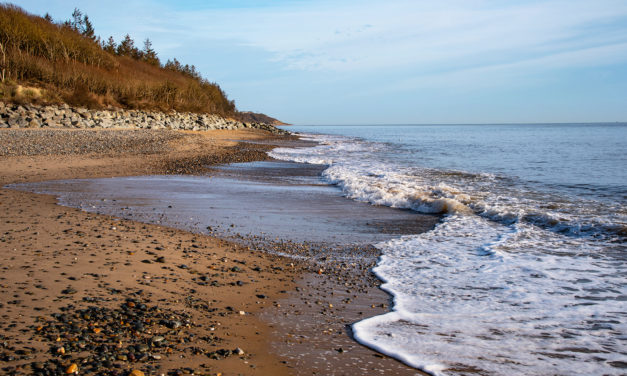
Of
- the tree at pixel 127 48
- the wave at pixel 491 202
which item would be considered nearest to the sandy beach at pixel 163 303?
the wave at pixel 491 202

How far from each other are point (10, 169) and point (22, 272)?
942cm

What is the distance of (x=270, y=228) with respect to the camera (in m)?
7.57

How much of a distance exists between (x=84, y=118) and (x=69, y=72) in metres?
5.95

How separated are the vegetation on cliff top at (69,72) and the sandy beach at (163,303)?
2486 centimetres

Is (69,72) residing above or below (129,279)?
above

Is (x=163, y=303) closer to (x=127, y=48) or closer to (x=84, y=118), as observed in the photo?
(x=84, y=118)

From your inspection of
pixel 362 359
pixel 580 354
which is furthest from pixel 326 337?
pixel 580 354

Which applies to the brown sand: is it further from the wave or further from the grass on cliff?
the grass on cliff

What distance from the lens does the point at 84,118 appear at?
2725 cm

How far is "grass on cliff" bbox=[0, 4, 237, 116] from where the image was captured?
28.3 m

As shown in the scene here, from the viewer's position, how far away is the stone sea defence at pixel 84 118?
2340 centimetres

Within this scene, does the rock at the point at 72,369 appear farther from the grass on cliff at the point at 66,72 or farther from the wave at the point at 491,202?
the grass on cliff at the point at 66,72

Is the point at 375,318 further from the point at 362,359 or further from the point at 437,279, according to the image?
the point at 437,279

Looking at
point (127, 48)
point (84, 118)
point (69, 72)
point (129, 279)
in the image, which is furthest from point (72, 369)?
point (127, 48)
